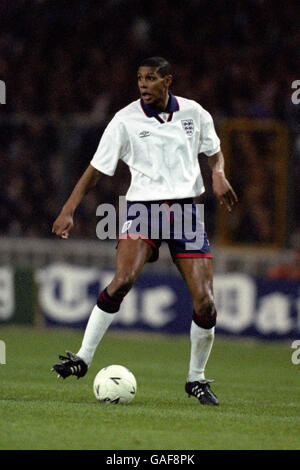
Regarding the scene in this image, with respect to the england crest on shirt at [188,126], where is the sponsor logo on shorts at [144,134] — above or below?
below

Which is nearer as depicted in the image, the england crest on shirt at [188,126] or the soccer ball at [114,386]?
the soccer ball at [114,386]

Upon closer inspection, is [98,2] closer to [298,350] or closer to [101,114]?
[101,114]

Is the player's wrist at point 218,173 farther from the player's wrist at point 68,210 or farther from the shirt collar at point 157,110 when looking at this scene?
the player's wrist at point 68,210

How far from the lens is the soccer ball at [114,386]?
7.29 meters

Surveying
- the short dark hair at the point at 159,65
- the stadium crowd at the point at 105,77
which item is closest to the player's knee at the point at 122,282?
the short dark hair at the point at 159,65

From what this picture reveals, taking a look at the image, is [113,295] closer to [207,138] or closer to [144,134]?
[144,134]

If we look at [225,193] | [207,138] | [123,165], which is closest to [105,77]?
[123,165]

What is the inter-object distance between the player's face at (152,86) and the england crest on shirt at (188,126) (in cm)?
22

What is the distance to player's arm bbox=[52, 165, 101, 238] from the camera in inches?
289

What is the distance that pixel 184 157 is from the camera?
301 inches

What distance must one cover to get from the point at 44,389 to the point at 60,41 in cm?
1191

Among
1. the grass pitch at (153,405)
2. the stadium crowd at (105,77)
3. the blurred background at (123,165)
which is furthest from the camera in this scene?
the stadium crowd at (105,77)
